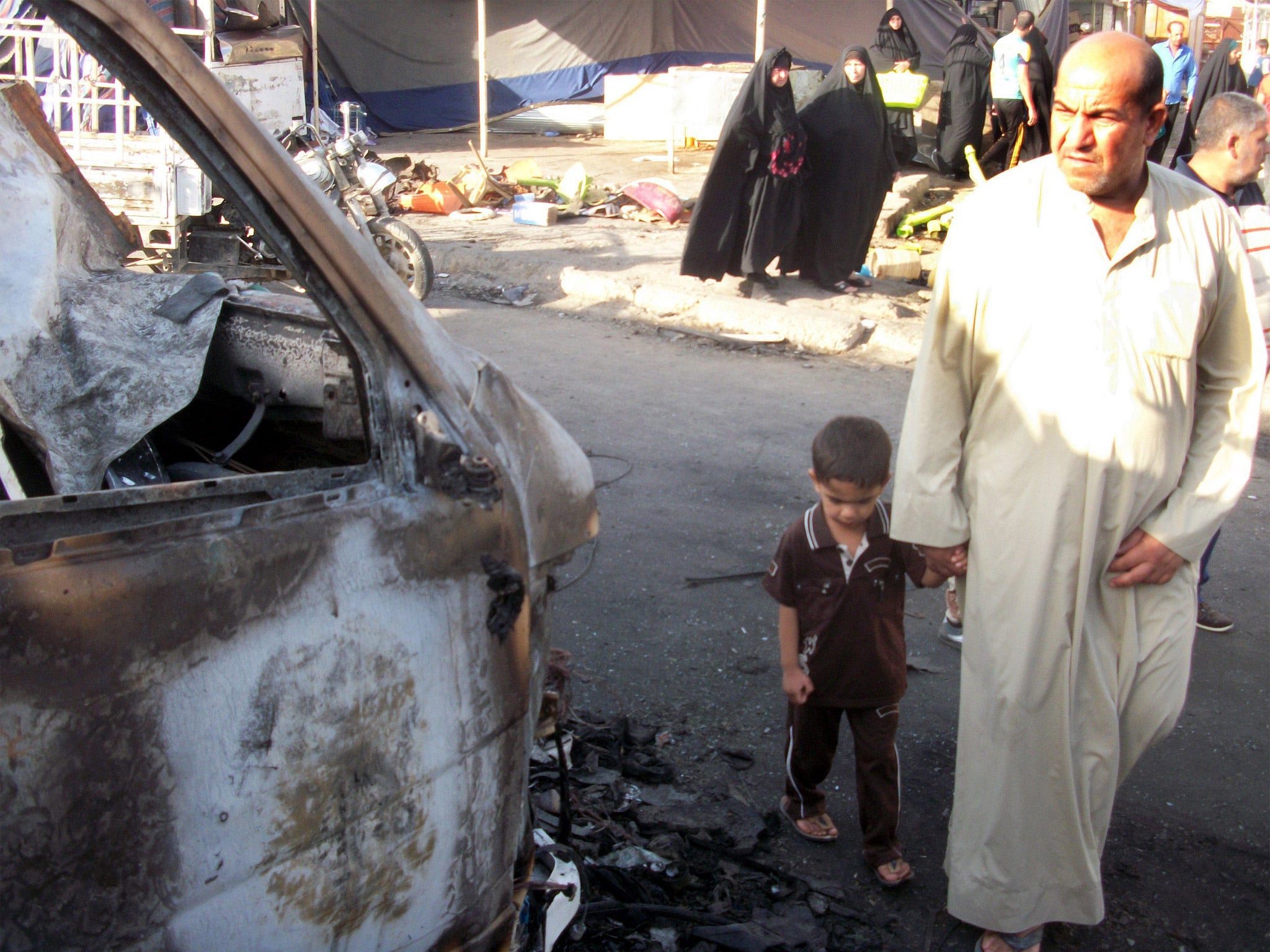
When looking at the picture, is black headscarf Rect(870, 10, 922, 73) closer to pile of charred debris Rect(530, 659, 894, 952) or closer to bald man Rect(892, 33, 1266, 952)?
bald man Rect(892, 33, 1266, 952)

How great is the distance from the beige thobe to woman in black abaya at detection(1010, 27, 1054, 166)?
899 centimetres

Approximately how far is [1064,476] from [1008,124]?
33.3 feet

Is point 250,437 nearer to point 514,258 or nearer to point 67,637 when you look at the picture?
point 67,637

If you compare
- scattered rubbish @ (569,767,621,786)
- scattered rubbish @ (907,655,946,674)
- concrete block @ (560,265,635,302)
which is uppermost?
concrete block @ (560,265,635,302)

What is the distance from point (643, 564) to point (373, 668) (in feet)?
9.67

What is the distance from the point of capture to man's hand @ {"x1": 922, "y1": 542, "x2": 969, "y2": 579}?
2396 mm

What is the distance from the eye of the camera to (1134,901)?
2.61m

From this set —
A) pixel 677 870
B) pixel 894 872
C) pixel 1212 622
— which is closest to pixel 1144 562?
pixel 894 872

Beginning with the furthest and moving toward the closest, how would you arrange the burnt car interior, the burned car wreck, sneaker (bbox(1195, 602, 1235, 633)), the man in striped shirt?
sneaker (bbox(1195, 602, 1235, 633)) → the man in striped shirt → the burnt car interior → the burned car wreck

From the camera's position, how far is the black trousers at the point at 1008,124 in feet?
36.2

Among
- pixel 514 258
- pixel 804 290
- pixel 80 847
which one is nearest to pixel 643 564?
pixel 80 847

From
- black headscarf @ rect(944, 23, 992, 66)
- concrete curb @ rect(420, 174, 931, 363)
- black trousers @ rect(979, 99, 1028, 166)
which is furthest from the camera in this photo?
black headscarf @ rect(944, 23, 992, 66)

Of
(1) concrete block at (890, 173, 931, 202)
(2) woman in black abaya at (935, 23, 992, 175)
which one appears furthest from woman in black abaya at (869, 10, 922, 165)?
(2) woman in black abaya at (935, 23, 992, 175)

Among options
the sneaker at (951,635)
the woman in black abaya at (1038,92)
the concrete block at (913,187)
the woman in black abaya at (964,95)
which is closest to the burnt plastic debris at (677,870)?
the sneaker at (951,635)
